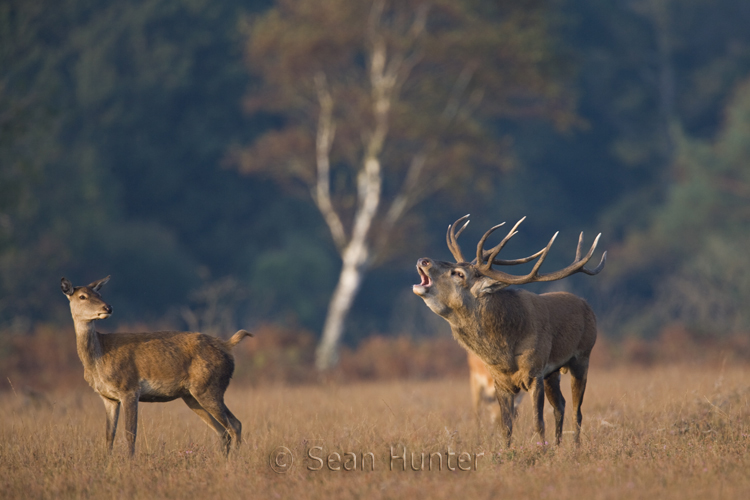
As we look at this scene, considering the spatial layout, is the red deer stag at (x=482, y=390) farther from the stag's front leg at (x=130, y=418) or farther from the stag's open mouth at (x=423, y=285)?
the stag's front leg at (x=130, y=418)

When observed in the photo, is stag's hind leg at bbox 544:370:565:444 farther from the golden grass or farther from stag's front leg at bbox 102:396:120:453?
stag's front leg at bbox 102:396:120:453

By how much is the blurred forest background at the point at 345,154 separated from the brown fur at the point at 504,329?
11.9 metres

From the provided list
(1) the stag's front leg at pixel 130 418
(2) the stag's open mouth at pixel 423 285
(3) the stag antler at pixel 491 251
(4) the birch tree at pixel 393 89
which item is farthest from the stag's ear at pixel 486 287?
(4) the birch tree at pixel 393 89

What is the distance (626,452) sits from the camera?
7625 millimetres

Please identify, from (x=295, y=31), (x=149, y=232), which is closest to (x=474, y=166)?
(x=295, y=31)

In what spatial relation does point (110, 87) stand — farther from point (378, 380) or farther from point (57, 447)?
point (57, 447)

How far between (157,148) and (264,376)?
14129mm

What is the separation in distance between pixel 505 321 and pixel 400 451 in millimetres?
1399

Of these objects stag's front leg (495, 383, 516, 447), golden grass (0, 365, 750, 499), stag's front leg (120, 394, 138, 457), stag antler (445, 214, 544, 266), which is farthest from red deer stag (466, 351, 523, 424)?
stag's front leg (120, 394, 138, 457)

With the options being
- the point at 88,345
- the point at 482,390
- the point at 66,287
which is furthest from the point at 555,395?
the point at 66,287

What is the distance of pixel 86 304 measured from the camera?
8.24 metres

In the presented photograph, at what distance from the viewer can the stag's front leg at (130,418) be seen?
785 cm

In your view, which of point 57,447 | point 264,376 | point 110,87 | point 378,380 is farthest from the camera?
point 110,87

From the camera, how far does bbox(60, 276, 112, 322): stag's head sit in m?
8.15
